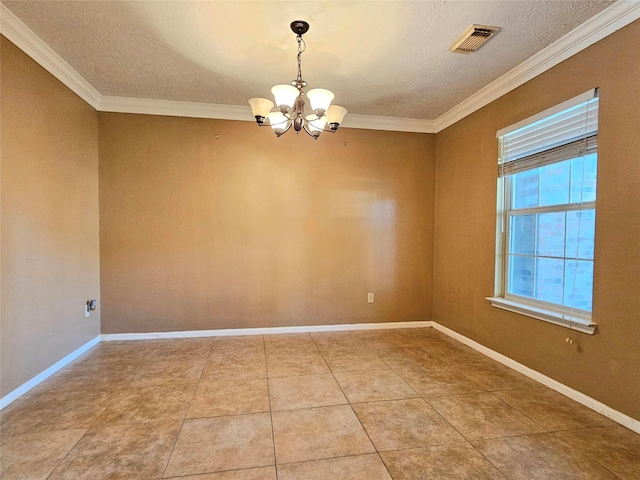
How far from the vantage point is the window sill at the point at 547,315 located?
2.21 metres

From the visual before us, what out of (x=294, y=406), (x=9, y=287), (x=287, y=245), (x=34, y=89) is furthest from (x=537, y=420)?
(x=34, y=89)

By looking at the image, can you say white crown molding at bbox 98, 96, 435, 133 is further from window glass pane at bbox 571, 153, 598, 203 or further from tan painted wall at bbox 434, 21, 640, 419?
window glass pane at bbox 571, 153, 598, 203

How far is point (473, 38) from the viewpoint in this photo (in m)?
2.29

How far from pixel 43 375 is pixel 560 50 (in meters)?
4.88

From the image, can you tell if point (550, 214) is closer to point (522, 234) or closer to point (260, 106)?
point (522, 234)

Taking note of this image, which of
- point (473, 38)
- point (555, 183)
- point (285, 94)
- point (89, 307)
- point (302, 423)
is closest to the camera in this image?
point (302, 423)

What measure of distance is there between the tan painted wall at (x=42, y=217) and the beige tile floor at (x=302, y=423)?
0.35m

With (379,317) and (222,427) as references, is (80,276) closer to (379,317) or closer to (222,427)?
(222,427)

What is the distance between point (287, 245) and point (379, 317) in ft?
5.02

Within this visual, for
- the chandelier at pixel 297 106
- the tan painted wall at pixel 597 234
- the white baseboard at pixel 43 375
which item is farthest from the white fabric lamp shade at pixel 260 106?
the white baseboard at pixel 43 375

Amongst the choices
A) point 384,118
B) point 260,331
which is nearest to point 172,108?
point 384,118

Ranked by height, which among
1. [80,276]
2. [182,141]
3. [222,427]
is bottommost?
[222,427]

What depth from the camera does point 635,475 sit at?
1.60 meters

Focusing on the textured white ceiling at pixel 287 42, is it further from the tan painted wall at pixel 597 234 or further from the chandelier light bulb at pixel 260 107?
the chandelier light bulb at pixel 260 107
